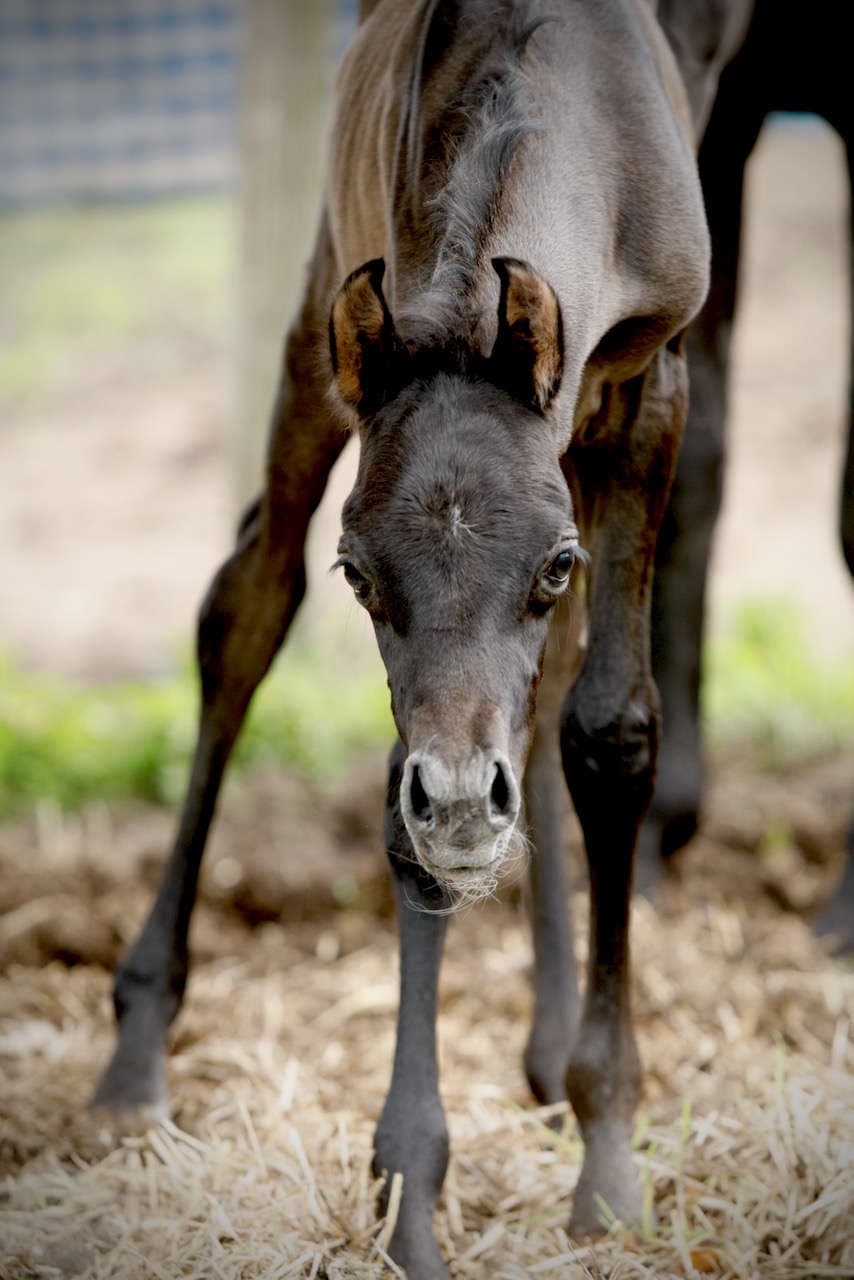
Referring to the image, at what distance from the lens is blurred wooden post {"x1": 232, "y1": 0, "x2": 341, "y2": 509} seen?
6.80 m

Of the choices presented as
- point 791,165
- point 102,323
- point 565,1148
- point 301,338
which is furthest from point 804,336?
point 565,1148

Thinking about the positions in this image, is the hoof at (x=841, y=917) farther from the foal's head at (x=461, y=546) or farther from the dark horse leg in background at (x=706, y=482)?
the foal's head at (x=461, y=546)

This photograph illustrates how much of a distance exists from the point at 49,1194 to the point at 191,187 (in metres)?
11.2

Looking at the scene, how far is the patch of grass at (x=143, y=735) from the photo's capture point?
5.75 m

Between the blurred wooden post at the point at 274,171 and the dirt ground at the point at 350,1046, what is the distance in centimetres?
98

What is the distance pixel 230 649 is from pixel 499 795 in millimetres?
1697

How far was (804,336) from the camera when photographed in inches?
410

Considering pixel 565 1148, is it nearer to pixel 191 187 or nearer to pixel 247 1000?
pixel 247 1000

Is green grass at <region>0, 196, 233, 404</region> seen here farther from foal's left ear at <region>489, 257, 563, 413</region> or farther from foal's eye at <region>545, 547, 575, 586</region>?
foal's eye at <region>545, 547, 575, 586</region>

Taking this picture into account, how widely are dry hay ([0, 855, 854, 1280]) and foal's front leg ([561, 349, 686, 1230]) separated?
7.7 inches

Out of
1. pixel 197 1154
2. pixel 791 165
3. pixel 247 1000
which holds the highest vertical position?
pixel 791 165

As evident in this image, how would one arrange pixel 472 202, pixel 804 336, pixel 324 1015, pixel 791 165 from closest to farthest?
pixel 472 202
pixel 324 1015
pixel 804 336
pixel 791 165

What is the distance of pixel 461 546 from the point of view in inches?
98.7

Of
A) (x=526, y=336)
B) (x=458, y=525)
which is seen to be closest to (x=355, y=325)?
(x=526, y=336)
